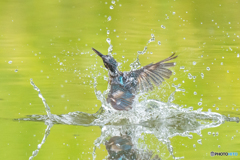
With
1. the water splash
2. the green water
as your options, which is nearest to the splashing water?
the water splash

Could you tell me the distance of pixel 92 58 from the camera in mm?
7426

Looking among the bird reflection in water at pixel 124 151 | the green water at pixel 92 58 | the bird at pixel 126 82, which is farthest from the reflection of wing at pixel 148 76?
the bird reflection in water at pixel 124 151

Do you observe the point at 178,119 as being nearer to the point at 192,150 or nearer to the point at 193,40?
the point at 192,150

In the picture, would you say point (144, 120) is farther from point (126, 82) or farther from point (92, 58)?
point (92, 58)

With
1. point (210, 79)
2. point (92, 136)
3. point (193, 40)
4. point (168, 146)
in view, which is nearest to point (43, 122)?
point (92, 136)

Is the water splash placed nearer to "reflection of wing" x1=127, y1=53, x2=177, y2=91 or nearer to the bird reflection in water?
the bird reflection in water

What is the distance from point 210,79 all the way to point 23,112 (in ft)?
9.79

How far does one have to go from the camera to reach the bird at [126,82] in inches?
188

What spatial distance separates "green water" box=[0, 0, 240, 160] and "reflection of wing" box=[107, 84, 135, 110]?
1.21ft

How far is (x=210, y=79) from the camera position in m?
6.43

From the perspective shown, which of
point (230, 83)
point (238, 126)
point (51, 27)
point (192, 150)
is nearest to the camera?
point (192, 150)

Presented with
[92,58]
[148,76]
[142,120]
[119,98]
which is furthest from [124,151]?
[92,58]

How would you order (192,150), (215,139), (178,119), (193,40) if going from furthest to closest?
(193,40) → (178,119) → (215,139) → (192,150)

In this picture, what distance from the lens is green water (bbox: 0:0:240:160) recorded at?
13.2 ft
